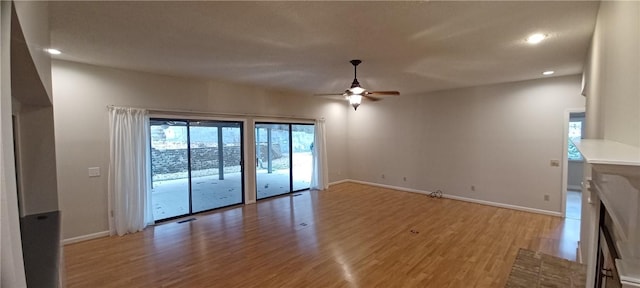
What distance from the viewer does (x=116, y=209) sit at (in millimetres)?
4164

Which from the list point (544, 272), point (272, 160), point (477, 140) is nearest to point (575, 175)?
point (477, 140)

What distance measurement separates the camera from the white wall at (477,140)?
→ 16.6ft

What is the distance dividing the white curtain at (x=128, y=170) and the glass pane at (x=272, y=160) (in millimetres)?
2378

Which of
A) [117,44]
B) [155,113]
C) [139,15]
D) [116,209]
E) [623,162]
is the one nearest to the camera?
[623,162]

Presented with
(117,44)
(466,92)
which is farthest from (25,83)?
(466,92)

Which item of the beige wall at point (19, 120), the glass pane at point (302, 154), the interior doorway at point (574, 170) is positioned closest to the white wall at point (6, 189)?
the beige wall at point (19, 120)

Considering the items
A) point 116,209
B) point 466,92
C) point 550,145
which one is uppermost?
point 466,92

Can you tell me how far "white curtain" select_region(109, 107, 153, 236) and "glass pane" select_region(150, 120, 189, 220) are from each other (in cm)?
31

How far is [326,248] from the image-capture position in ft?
12.0

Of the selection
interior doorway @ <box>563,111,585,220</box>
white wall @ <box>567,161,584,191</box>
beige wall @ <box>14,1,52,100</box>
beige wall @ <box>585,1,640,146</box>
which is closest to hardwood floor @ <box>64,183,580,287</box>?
interior doorway @ <box>563,111,585,220</box>

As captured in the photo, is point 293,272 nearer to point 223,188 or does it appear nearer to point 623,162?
point 623,162

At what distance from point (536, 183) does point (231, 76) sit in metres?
6.08

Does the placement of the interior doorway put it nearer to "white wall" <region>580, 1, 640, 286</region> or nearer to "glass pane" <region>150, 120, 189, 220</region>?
"white wall" <region>580, 1, 640, 286</region>

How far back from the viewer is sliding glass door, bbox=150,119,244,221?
16.1 ft
